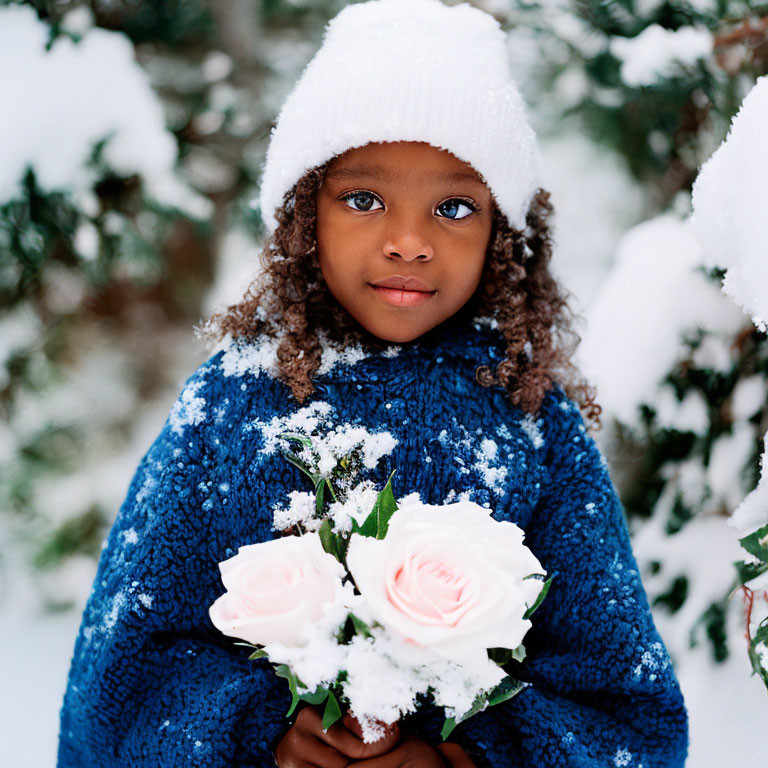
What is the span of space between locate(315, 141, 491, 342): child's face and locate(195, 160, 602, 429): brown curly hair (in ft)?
0.15

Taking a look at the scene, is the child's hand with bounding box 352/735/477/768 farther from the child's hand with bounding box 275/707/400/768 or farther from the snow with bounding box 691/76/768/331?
the snow with bounding box 691/76/768/331

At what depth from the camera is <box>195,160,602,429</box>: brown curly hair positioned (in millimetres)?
1313

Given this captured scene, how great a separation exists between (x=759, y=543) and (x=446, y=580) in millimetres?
383

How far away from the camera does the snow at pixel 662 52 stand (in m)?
1.79

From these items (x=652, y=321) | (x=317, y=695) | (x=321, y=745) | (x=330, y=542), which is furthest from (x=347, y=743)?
(x=652, y=321)

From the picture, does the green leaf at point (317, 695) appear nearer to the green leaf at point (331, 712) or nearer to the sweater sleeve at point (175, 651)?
the green leaf at point (331, 712)

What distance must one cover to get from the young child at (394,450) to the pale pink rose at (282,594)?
0.26 metres

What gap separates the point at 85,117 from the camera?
Answer: 203cm

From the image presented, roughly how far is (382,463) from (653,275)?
37.1 inches

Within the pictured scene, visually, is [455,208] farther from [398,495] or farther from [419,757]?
[419,757]

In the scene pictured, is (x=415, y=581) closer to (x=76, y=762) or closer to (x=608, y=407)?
(x=76, y=762)

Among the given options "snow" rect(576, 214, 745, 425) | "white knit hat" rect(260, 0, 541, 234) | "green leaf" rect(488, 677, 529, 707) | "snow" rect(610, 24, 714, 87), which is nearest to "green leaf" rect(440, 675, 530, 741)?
"green leaf" rect(488, 677, 529, 707)

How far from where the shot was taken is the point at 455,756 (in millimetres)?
1217

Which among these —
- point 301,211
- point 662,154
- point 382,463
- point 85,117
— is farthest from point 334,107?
point 662,154
